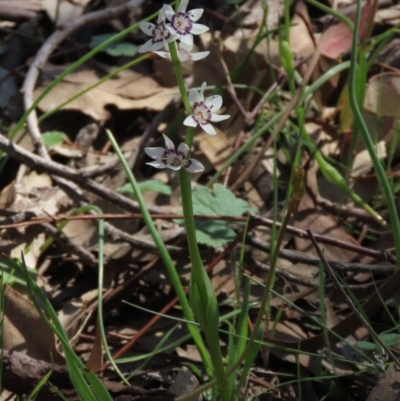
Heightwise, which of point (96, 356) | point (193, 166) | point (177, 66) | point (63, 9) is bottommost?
point (96, 356)

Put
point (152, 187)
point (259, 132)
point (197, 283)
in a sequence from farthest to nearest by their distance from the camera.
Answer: point (152, 187)
point (259, 132)
point (197, 283)

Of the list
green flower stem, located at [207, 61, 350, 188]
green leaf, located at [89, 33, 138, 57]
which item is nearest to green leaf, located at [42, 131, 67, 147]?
green leaf, located at [89, 33, 138, 57]

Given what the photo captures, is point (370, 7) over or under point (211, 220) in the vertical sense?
over

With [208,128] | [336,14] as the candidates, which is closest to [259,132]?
[336,14]

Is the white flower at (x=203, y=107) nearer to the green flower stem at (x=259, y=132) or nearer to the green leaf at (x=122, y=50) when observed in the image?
the green flower stem at (x=259, y=132)

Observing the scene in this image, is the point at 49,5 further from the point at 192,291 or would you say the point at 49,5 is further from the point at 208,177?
the point at 192,291

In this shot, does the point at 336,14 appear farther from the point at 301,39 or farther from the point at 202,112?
the point at 202,112

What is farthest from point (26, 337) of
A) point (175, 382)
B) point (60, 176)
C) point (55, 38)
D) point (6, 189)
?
point (55, 38)

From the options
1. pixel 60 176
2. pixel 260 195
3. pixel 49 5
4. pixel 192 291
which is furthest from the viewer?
pixel 49 5
